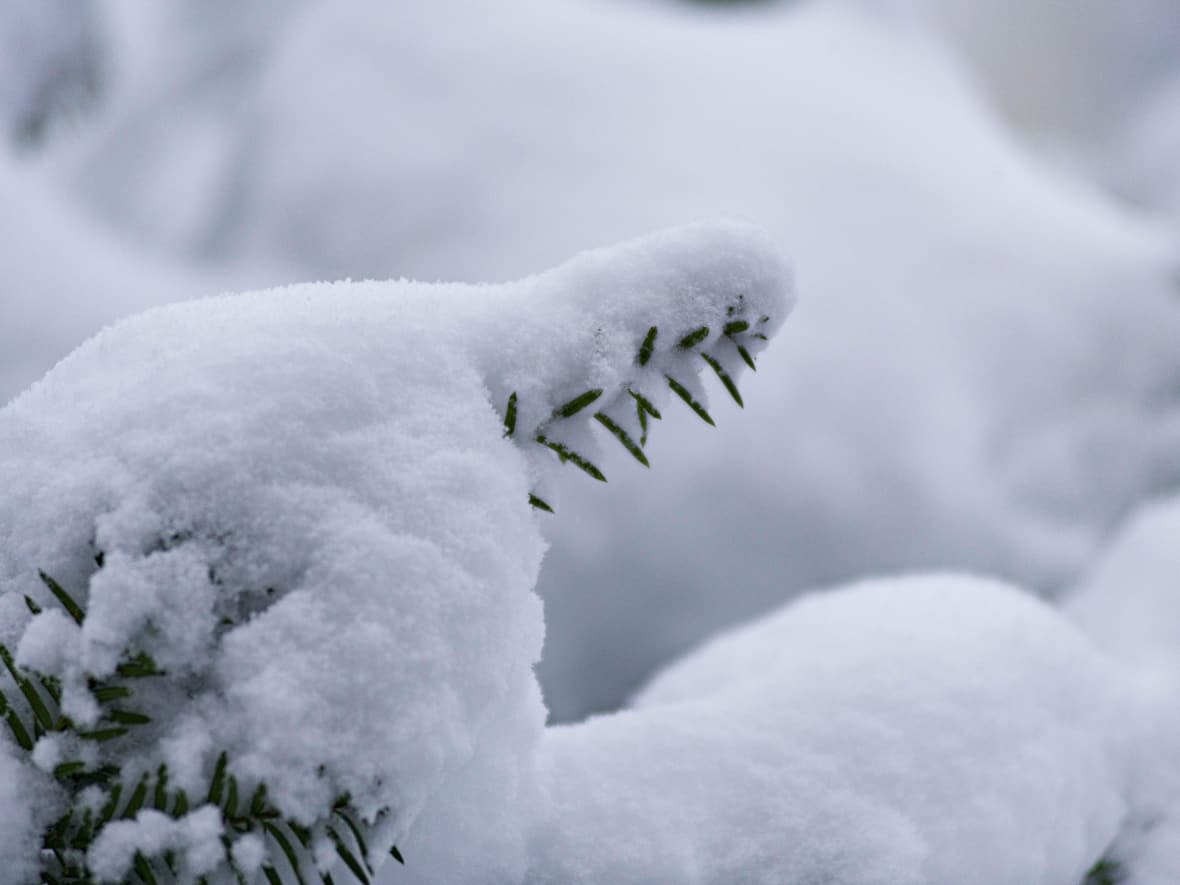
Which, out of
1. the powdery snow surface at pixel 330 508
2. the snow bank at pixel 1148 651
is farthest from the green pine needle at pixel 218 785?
the snow bank at pixel 1148 651

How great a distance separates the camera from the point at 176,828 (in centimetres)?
27

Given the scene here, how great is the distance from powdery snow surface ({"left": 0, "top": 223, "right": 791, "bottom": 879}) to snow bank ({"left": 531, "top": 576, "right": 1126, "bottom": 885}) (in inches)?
2.0

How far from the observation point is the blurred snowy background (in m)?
0.97

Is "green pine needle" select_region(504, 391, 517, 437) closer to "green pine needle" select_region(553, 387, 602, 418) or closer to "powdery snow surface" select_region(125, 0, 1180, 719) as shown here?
"green pine needle" select_region(553, 387, 602, 418)

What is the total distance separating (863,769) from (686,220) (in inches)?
30.6

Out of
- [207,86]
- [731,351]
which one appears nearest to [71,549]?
[731,351]

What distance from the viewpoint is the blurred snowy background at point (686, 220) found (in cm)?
97

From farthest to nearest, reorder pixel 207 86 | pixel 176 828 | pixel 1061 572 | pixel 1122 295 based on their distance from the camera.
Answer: pixel 207 86
pixel 1122 295
pixel 1061 572
pixel 176 828

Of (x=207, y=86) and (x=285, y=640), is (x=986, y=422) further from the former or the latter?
(x=207, y=86)

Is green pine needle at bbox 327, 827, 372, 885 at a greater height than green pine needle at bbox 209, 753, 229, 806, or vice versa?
green pine needle at bbox 209, 753, 229, 806

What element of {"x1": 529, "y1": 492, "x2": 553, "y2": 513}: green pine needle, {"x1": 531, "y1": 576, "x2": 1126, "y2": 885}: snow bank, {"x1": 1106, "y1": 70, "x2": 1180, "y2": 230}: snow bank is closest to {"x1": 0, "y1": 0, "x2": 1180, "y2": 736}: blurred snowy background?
{"x1": 1106, "y1": 70, "x2": 1180, "y2": 230}: snow bank

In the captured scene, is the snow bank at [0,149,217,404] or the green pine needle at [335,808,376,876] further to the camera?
the snow bank at [0,149,217,404]

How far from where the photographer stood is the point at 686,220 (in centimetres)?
112

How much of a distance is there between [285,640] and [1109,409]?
1.08 metres
